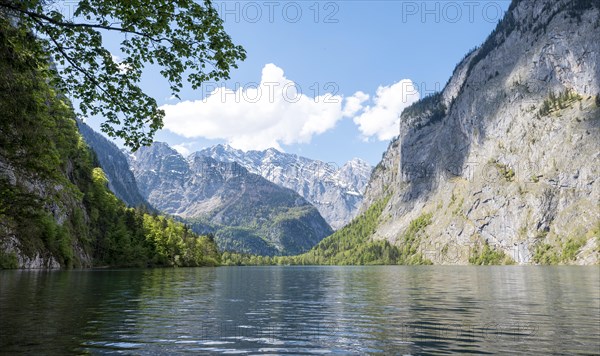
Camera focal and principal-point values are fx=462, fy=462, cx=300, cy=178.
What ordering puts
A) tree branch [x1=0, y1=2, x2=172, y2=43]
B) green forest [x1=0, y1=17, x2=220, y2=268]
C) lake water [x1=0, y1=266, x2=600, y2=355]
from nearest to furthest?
tree branch [x1=0, y1=2, x2=172, y2=43] < green forest [x1=0, y1=17, x2=220, y2=268] < lake water [x1=0, y1=266, x2=600, y2=355]

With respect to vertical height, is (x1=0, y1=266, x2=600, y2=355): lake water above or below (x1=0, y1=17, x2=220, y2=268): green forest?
below

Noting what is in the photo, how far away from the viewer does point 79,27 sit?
15.0m

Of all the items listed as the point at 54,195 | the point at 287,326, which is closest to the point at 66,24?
the point at 54,195

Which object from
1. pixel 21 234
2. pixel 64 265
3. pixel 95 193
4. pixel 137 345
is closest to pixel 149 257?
pixel 95 193

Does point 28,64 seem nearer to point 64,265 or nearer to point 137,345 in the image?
point 137,345

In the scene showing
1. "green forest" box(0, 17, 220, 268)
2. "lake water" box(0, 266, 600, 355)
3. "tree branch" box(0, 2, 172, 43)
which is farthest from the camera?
"lake water" box(0, 266, 600, 355)

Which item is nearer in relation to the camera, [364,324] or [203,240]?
[364,324]

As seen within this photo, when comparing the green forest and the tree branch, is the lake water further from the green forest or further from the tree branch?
the tree branch

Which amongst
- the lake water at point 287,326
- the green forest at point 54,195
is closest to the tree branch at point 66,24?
the green forest at point 54,195

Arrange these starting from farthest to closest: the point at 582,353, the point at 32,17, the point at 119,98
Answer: the point at 582,353 < the point at 119,98 < the point at 32,17

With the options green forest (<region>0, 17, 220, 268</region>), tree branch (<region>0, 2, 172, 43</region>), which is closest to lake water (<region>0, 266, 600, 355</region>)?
green forest (<region>0, 17, 220, 268</region>)

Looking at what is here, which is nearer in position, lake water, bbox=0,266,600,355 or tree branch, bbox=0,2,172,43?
tree branch, bbox=0,2,172,43

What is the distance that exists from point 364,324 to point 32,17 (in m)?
21.3

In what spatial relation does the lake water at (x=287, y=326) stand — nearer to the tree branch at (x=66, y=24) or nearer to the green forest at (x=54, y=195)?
the green forest at (x=54, y=195)
